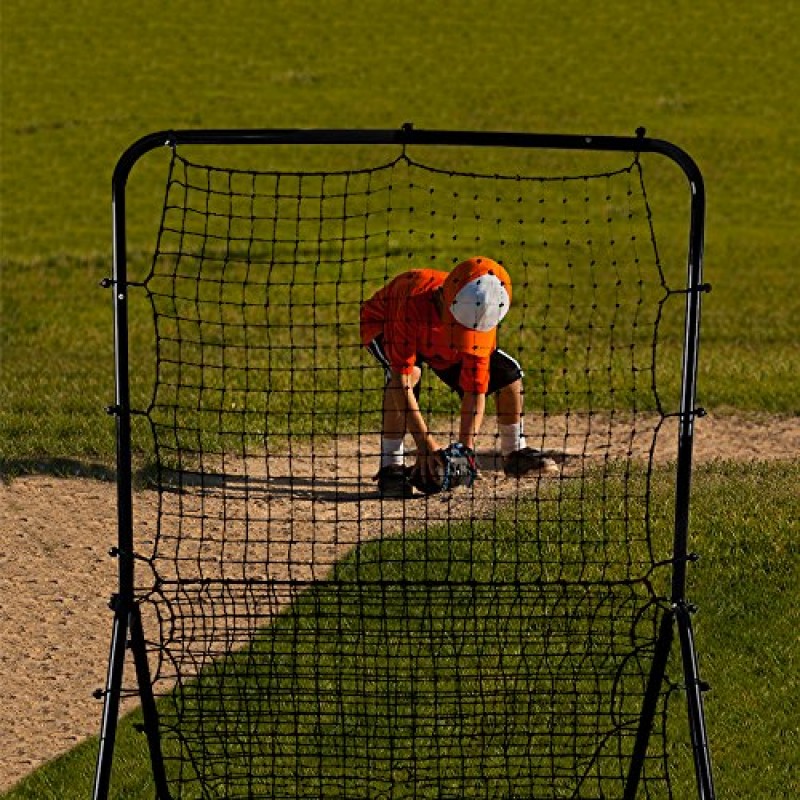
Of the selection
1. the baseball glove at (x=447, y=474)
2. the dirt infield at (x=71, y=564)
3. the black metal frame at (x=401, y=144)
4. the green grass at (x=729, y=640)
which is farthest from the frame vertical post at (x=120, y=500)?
the baseball glove at (x=447, y=474)

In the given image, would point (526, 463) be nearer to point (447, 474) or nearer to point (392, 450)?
point (447, 474)

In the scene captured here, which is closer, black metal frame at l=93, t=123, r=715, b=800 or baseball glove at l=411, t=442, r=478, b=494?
black metal frame at l=93, t=123, r=715, b=800

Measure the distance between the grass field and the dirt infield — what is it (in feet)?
0.96

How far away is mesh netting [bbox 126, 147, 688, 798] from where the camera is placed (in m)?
6.98

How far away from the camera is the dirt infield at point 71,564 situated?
7703 millimetres

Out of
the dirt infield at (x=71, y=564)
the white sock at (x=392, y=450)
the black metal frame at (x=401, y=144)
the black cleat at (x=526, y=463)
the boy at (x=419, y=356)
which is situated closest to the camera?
the black metal frame at (x=401, y=144)

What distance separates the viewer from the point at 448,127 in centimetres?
2580

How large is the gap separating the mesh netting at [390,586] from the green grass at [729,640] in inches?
2.3

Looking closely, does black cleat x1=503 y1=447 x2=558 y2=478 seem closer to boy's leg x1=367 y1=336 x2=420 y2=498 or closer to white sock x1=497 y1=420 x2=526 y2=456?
white sock x1=497 y1=420 x2=526 y2=456

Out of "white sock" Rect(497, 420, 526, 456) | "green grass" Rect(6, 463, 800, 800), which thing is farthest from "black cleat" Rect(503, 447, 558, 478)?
"green grass" Rect(6, 463, 800, 800)

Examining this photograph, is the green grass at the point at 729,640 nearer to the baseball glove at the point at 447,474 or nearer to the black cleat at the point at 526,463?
the baseball glove at the point at 447,474

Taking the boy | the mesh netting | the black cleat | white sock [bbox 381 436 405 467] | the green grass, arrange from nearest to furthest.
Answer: the mesh netting, the green grass, the boy, white sock [bbox 381 436 405 467], the black cleat

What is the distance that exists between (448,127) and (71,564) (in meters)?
17.2

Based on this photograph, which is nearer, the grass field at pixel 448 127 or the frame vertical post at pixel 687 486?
the frame vertical post at pixel 687 486
